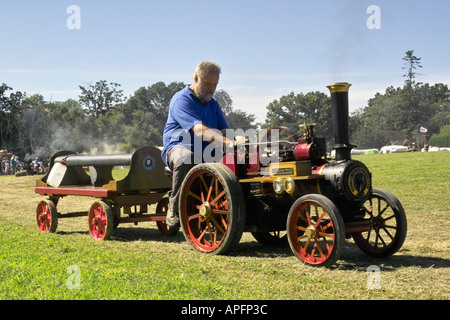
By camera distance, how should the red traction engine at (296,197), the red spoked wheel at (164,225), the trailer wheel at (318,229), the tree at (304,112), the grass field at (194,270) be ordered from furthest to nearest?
the tree at (304,112) → the red spoked wheel at (164,225) → the red traction engine at (296,197) → the trailer wheel at (318,229) → the grass field at (194,270)

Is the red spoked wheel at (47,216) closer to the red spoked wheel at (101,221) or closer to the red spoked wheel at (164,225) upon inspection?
the red spoked wheel at (101,221)

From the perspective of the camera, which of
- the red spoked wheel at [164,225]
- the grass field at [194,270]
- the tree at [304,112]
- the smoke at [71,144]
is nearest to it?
the grass field at [194,270]

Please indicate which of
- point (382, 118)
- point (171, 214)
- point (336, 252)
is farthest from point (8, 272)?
point (382, 118)

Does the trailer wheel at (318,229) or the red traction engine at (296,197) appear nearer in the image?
the trailer wheel at (318,229)

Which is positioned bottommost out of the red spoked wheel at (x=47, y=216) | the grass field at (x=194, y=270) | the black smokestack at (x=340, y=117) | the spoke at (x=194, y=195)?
the grass field at (x=194, y=270)

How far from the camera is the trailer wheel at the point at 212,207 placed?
5379 mm

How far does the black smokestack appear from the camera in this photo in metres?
5.01

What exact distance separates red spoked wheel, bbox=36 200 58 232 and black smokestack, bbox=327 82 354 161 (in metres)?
4.73

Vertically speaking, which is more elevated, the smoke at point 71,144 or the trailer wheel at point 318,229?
the smoke at point 71,144

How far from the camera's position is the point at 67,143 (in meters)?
46.3

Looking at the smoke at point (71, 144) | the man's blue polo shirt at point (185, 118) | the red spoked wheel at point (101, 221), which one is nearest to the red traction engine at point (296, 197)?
the man's blue polo shirt at point (185, 118)

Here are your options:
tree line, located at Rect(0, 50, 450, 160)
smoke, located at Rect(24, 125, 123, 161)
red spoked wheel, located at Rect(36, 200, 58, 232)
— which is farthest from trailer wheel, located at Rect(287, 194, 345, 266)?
smoke, located at Rect(24, 125, 123, 161)

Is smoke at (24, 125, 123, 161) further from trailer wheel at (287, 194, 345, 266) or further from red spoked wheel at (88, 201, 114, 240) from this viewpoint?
trailer wheel at (287, 194, 345, 266)
